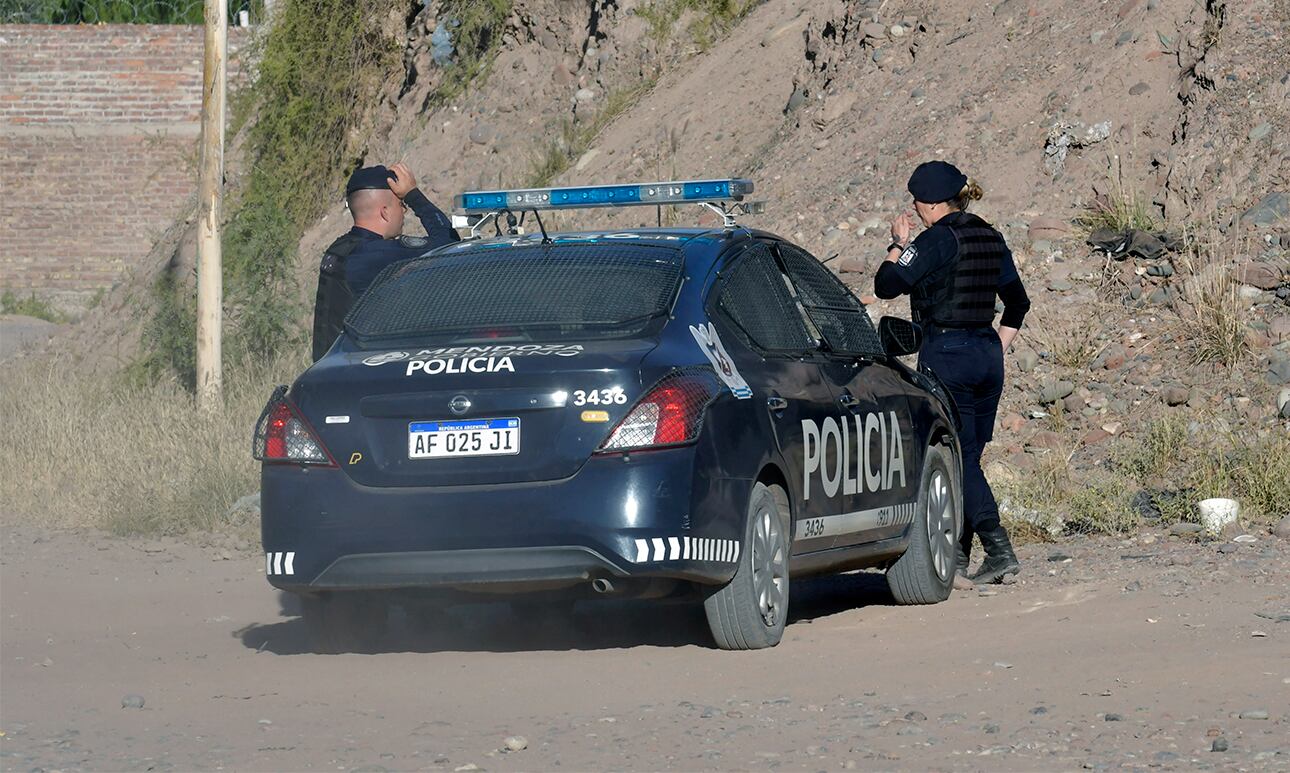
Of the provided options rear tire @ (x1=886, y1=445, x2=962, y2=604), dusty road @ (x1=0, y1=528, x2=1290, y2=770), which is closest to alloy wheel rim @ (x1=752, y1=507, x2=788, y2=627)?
dusty road @ (x1=0, y1=528, x2=1290, y2=770)

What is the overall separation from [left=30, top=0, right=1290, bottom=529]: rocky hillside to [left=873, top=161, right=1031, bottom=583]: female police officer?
1614 mm

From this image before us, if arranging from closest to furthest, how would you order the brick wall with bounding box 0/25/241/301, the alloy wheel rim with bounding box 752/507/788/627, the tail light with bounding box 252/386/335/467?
the tail light with bounding box 252/386/335/467, the alloy wheel rim with bounding box 752/507/788/627, the brick wall with bounding box 0/25/241/301

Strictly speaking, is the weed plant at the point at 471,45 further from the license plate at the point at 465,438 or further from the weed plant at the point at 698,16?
the license plate at the point at 465,438

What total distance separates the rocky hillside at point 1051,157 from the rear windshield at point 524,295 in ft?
13.0

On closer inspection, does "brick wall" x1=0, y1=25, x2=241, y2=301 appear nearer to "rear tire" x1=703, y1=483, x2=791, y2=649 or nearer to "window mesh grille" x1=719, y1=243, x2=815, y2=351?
"window mesh grille" x1=719, y1=243, x2=815, y2=351

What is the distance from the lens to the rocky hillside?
480 inches

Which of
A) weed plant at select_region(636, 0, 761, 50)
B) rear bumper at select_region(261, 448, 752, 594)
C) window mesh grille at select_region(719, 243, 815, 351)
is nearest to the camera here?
rear bumper at select_region(261, 448, 752, 594)

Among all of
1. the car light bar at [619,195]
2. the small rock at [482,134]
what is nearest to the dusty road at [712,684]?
the car light bar at [619,195]

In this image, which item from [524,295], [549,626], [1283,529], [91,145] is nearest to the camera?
[524,295]

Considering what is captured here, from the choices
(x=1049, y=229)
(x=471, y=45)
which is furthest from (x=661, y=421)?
(x=471, y=45)

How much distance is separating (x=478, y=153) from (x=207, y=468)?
9.42m

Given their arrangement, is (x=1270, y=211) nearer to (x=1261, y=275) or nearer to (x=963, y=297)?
(x=1261, y=275)

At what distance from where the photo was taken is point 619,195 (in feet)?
28.0

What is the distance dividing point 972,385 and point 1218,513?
1.88m
